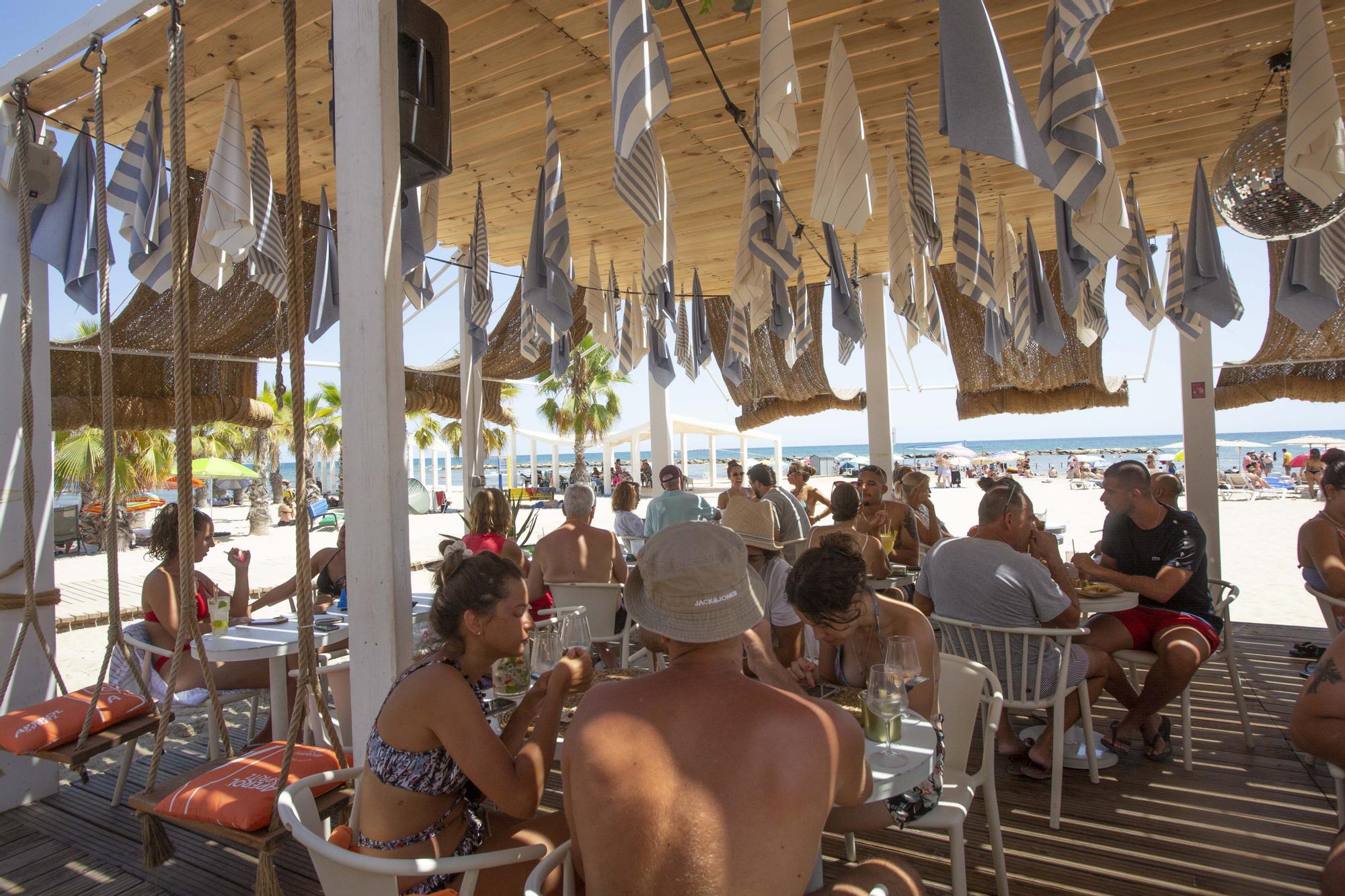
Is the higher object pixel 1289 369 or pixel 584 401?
pixel 584 401

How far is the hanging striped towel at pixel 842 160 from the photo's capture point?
2971mm

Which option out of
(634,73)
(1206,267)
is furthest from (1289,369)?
(634,73)

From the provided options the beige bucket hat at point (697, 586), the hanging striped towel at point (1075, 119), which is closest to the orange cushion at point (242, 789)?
the beige bucket hat at point (697, 586)

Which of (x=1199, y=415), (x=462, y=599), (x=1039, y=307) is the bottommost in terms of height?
(x=462, y=599)

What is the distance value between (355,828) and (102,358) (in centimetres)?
184

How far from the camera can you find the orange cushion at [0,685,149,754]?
275 centimetres

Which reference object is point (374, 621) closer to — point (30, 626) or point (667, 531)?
point (667, 531)

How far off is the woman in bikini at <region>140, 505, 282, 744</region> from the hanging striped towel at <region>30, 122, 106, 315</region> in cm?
109

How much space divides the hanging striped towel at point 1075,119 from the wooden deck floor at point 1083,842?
2254mm

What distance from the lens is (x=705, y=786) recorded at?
1.23 meters

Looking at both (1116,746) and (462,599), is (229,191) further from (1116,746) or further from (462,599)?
(1116,746)

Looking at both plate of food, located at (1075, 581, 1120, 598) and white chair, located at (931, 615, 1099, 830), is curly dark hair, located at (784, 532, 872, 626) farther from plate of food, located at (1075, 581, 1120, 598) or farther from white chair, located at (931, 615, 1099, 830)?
plate of food, located at (1075, 581, 1120, 598)

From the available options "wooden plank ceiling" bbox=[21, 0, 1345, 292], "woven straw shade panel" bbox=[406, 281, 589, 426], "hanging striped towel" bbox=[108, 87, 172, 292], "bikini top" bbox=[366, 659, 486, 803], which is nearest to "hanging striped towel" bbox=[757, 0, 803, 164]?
"wooden plank ceiling" bbox=[21, 0, 1345, 292]

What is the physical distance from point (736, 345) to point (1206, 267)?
3452mm
